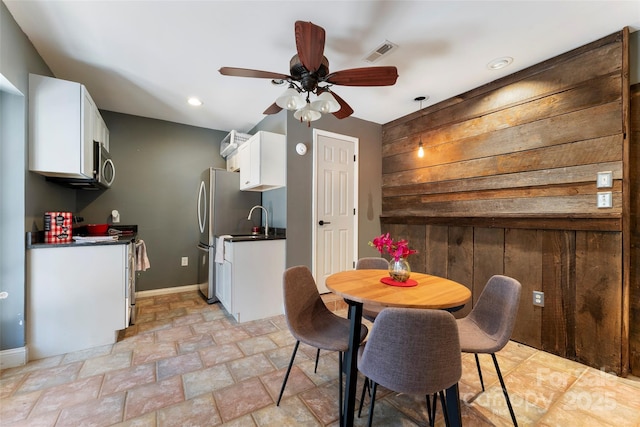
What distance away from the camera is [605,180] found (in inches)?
75.3

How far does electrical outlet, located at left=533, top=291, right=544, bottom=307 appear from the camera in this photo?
2227mm

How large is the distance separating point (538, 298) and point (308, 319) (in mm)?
1986

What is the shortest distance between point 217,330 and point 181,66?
2497 mm

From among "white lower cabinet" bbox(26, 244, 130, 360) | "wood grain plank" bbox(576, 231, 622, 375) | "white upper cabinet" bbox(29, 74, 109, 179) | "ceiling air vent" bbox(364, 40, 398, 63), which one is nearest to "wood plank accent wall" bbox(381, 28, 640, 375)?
"wood grain plank" bbox(576, 231, 622, 375)

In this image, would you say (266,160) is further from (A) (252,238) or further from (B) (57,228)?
(B) (57,228)

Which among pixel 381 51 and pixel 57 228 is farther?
pixel 57 228

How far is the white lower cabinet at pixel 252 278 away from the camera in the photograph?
2.82 metres

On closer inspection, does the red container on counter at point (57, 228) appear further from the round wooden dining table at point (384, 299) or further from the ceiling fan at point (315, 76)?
the round wooden dining table at point (384, 299)

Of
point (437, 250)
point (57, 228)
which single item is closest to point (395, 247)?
point (437, 250)

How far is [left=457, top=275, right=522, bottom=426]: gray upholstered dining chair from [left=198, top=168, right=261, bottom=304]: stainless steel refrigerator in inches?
108

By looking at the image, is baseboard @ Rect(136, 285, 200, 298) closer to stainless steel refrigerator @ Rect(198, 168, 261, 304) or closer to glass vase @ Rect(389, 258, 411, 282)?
stainless steel refrigerator @ Rect(198, 168, 261, 304)

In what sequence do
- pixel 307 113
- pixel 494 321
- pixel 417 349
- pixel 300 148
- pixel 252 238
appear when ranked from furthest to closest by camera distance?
pixel 300 148 < pixel 252 238 < pixel 307 113 < pixel 494 321 < pixel 417 349

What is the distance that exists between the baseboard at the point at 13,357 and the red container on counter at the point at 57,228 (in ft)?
2.72

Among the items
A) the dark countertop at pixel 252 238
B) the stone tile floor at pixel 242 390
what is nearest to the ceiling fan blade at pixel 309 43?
the dark countertop at pixel 252 238
